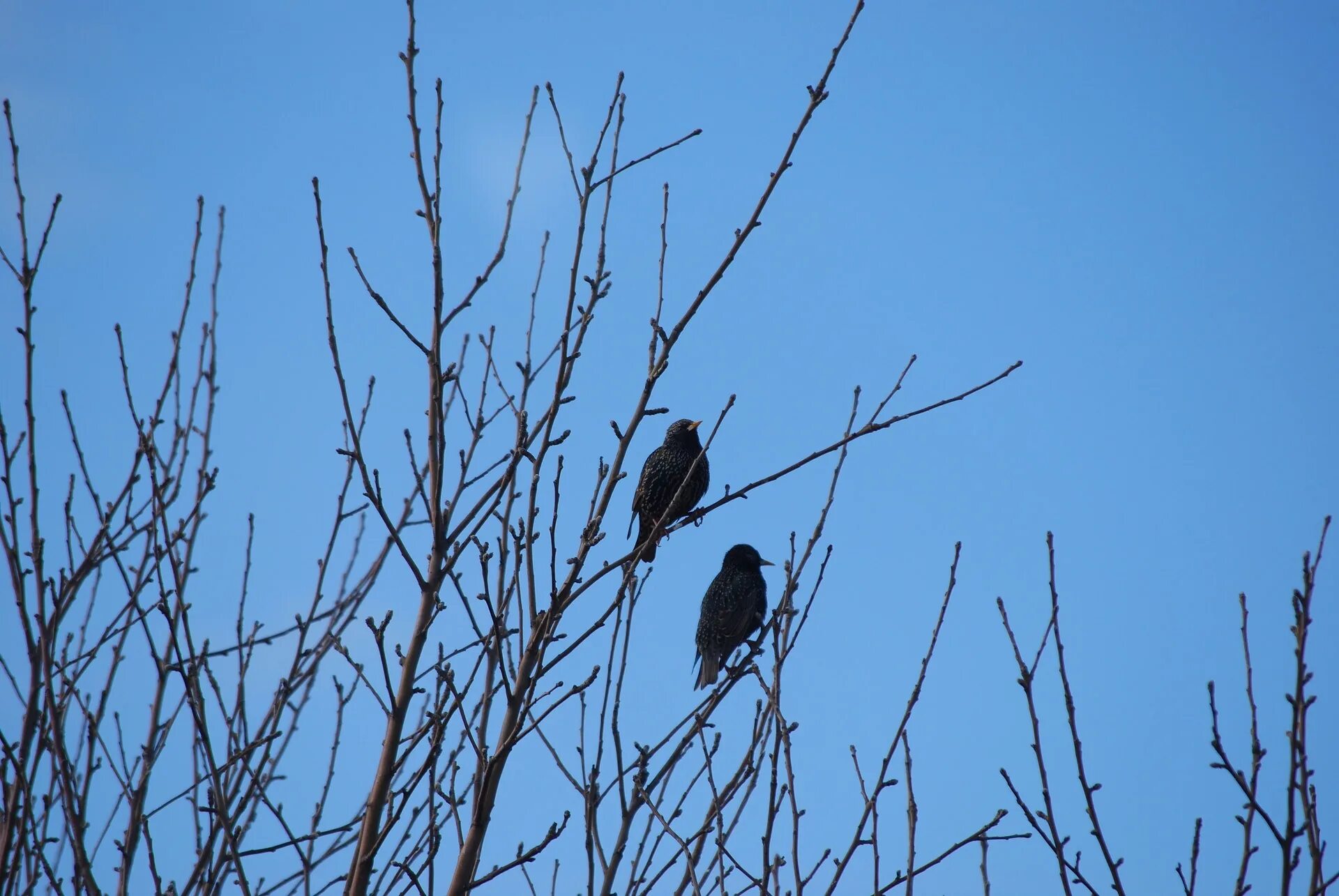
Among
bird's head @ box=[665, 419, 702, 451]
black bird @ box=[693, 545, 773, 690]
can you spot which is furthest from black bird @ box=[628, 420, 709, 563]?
black bird @ box=[693, 545, 773, 690]

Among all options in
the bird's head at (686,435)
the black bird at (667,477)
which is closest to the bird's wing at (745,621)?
the black bird at (667,477)

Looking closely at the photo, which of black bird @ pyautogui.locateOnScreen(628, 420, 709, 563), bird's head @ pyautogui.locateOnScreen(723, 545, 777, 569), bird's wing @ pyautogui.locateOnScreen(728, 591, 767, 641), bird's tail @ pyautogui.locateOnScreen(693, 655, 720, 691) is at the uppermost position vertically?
black bird @ pyautogui.locateOnScreen(628, 420, 709, 563)

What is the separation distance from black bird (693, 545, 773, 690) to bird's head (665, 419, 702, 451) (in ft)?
3.02

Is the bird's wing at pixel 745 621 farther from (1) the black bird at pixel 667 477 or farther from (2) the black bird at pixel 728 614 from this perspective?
(1) the black bird at pixel 667 477

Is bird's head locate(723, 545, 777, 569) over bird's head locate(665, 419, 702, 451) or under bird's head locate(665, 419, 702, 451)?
under

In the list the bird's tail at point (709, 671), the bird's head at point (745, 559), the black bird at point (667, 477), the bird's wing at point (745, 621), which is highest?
the black bird at point (667, 477)

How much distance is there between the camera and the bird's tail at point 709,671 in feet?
24.0

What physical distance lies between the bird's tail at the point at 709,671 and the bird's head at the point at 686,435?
1.53m

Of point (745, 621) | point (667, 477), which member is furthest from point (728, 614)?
point (667, 477)

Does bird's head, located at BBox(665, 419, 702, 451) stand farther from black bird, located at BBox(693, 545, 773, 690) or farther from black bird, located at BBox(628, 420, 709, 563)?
black bird, located at BBox(693, 545, 773, 690)

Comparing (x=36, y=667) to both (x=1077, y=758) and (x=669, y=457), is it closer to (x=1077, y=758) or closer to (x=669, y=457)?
(x=1077, y=758)

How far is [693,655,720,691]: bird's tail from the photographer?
7320mm

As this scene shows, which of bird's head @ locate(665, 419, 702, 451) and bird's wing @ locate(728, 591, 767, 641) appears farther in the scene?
bird's head @ locate(665, 419, 702, 451)

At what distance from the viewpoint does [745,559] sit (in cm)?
793
